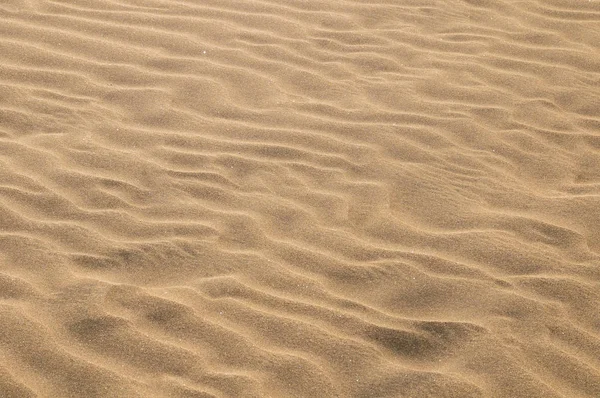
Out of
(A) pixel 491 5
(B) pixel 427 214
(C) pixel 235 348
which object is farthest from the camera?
(A) pixel 491 5

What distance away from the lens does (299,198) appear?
3.64 metres

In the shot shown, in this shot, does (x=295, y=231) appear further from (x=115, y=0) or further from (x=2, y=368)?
(x=115, y=0)

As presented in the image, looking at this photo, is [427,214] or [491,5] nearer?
[427,214]

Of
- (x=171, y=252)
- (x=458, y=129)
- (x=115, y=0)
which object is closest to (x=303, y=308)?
(x=171, y=252)

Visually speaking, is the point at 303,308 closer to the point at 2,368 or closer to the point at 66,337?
the point at 66,337

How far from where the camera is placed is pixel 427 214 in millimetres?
3590

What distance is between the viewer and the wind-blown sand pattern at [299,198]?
111 inches

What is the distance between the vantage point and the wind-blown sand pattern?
2.81m

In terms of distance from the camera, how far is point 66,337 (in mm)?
2809

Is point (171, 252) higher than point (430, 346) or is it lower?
higher

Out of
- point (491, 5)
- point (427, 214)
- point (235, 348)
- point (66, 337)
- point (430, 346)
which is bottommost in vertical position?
point (430, 346)

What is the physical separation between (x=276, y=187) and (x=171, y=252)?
0.66 m

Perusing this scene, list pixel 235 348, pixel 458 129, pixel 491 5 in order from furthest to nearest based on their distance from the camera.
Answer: pixel 491 5 < pixel 458 129 < pixel 235 348

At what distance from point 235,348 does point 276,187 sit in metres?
1.03
